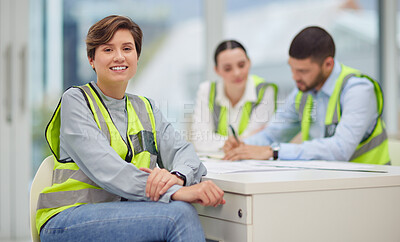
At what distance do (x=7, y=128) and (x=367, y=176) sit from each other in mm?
2471

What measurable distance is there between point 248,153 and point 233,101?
3.42 feet

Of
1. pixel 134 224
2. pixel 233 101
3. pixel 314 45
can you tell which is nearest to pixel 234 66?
pixel 233 101

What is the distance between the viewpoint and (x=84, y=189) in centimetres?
120

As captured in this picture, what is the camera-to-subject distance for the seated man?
1.83m

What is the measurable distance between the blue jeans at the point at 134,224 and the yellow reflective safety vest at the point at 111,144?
0.27ft

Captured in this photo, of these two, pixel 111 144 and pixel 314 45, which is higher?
pixel 314 45

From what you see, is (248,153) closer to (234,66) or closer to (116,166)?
(116,166)

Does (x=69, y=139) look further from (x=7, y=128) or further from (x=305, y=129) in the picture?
(x=7, y=128)

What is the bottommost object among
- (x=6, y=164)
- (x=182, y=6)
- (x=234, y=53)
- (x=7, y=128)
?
(x=6, y=164)

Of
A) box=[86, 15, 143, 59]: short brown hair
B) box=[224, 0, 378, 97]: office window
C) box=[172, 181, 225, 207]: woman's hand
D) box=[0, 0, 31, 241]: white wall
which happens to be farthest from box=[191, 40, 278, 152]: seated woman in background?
box=[172, 181, 225, 207]: woman's hand

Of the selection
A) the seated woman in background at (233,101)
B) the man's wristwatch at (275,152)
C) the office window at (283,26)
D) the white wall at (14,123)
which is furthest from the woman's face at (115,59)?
the office window at (283,26)

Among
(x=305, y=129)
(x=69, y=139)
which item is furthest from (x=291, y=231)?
(x=305, y=129)

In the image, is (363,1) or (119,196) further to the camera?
(363,1)

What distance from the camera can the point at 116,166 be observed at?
1.15 metres
